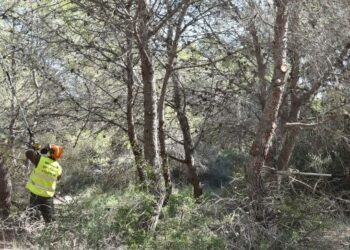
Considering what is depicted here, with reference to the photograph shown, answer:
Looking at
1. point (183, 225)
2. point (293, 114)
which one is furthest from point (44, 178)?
point (293, 114)

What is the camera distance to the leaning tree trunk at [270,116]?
7.76 metres

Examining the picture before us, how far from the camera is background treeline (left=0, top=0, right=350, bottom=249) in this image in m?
7.36

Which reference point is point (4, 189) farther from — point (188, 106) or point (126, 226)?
point (126, 226)

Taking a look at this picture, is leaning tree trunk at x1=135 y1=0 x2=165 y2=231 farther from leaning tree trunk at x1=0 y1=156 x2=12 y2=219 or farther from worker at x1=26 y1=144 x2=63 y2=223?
leaning tree trunk at x1=0 y1=156 x2=12 y2=219

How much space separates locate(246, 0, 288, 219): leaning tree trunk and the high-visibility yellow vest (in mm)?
3226

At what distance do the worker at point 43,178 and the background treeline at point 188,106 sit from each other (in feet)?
1.17

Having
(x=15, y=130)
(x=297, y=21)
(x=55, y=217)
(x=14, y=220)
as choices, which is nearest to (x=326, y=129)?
(x=297, y=21)

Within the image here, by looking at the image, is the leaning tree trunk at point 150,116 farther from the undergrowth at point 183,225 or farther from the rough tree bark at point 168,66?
the rough tree bark at point 168,66

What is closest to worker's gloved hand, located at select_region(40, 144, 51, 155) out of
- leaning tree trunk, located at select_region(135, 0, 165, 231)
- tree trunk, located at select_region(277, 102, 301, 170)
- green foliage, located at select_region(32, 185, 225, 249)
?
green foliage, located at select_region(32, 185, 225, 249)

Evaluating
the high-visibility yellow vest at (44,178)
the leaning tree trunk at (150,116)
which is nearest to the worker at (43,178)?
the high-visibility yellow vest at (44,178)

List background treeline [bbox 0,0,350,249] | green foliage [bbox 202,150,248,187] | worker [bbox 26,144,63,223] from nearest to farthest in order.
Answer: background treeline [bbox 0,0,350,249] → worker [bbox 26,144,63,223] → green foliage [bbox 202,150,248,187]

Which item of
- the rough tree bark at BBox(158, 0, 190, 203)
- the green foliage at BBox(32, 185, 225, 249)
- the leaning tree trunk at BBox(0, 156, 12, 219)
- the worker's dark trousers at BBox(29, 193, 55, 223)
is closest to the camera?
the green foliage at BBox(32, 185, 225, 249)

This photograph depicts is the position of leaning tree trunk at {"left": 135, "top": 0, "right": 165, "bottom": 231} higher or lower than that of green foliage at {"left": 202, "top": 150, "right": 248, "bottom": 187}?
higher

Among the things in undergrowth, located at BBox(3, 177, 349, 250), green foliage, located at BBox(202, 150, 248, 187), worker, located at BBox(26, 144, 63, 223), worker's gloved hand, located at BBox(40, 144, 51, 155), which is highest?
worker's gloved hand, located at BBox(40, 144, 51, 155)
